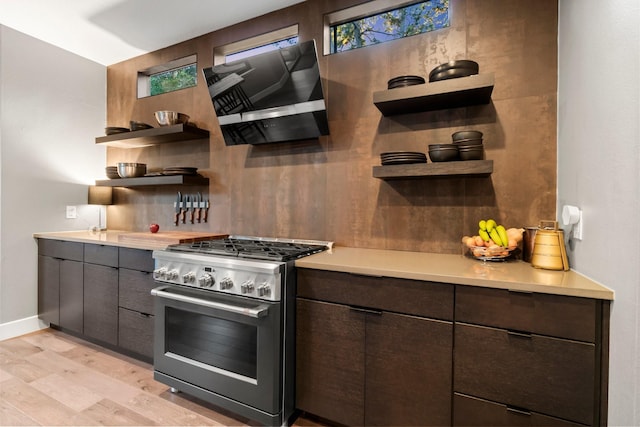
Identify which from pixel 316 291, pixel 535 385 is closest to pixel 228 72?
pixel 316 291

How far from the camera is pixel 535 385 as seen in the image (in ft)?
3.96

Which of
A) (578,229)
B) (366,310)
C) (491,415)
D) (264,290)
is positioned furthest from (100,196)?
(578,229)

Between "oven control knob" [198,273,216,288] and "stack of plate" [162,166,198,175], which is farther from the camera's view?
"stack of plate" [162,166,198,175]

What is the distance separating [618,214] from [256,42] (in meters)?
2.61

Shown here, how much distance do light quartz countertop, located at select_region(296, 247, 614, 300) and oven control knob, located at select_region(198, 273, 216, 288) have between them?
0.52 metres

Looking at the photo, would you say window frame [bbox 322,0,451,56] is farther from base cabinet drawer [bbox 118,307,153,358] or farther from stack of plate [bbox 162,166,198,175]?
base cabinet drawer [bbox 118,307,153,358]

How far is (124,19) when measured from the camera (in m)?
2.55

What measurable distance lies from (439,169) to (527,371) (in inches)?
38.8

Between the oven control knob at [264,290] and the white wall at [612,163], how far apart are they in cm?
136

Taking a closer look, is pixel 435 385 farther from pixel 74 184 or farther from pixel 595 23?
pixel 74 184

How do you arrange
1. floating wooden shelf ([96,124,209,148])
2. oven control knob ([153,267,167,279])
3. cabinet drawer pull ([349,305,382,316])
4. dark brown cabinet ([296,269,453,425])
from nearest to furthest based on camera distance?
1. dark brown cabinet ([296,269,453,425])
2. cabinet drawer pull ([349,305,382,316])
3. oven control knob ([153,267,167,279])
4. floating wooden shelf ([96,124,209,148])

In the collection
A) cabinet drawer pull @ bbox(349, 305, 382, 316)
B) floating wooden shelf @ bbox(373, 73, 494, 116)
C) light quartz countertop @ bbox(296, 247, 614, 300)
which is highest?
floating wooden shelf @ bbox(373, 73, 494, 116)

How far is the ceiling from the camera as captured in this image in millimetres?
2363

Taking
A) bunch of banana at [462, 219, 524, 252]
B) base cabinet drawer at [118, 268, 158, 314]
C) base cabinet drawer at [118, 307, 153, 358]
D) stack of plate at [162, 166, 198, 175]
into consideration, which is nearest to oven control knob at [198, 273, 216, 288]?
base cabinet drawer at [118, 268, 158, 314]
